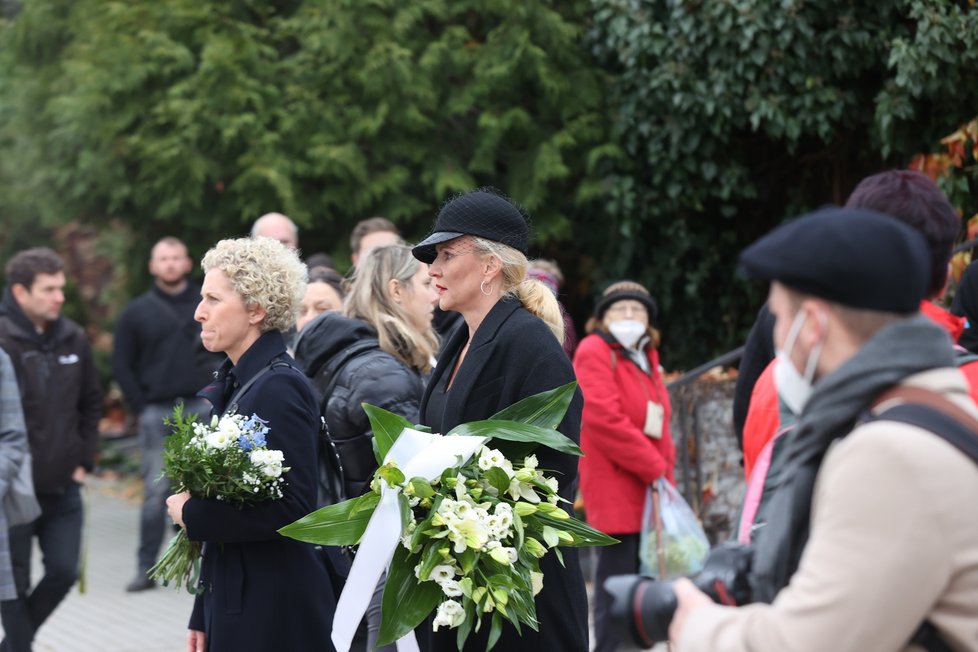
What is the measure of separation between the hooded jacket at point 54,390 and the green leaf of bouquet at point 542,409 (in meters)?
4.30

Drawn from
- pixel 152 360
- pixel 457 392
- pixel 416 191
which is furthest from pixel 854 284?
pixel 416 191

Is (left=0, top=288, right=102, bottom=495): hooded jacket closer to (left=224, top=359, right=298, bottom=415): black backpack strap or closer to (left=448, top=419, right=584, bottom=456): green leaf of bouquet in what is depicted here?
(left=224, top=359, right=298, bottom=415): black backpack strap

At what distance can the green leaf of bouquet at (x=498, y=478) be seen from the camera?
341 cm

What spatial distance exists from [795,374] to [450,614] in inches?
56.5

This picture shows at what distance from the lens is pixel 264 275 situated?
4246 millimetres

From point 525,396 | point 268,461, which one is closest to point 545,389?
point 525,396

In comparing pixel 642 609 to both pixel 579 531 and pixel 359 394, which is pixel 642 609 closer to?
pixel 579 531

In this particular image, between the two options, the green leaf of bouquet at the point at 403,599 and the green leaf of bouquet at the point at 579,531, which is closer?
the green leaf of bouquet at the point at 403,599

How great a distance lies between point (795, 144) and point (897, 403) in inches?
289

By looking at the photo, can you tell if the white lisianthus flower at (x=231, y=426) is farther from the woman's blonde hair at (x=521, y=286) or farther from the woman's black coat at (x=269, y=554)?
the woman's blonde hair at (x=521, y=286)

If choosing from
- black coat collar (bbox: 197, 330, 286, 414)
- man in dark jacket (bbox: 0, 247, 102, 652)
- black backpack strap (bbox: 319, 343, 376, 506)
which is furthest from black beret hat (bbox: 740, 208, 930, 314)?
man in dark jacket (bbox: 0, 247, 102, 652)

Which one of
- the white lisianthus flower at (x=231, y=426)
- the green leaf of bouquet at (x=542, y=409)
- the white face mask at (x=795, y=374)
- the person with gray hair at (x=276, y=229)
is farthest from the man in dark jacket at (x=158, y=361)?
the white face mask at (x=795, y=374)

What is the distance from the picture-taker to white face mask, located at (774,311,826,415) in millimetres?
2168

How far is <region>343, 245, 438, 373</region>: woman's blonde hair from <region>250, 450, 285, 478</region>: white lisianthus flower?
1.18 metres
